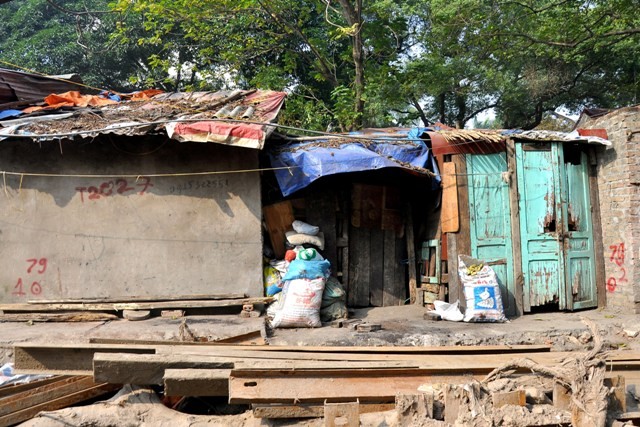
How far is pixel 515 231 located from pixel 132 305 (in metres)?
5.37

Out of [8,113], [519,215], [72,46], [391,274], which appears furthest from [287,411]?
[72,46]

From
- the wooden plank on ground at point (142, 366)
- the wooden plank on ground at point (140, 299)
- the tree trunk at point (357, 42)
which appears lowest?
the wooden plank on ground at point (142, 366)

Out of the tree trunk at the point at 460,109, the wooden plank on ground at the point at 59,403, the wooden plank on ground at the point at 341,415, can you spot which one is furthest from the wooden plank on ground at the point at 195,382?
the tree trunk at the point at 460,109

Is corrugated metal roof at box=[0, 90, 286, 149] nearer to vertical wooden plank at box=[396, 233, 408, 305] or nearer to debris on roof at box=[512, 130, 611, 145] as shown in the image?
vertical wooden plank at box=[396, 233, 408, 305]

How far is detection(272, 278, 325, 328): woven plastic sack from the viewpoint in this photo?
5.98 meters

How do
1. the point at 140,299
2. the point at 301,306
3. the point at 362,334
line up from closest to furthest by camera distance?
the point at 362,334 < the point at 301,306 < the point at 140,299

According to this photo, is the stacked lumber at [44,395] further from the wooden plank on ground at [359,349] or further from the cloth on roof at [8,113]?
the cloth on roof at [8,113]

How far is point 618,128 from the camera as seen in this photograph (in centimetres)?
687

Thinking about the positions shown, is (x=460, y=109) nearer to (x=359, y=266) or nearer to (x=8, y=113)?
(x=359, y=266)

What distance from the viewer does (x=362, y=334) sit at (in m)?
5.66

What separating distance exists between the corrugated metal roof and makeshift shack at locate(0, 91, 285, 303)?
0.29 ft

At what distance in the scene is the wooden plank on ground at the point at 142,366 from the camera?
12.9 ft

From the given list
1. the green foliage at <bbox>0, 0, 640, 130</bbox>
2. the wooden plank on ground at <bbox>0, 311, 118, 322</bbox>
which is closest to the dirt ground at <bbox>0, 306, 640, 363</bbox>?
the wooden plank on ground at <bbox>0, 311, 118, 322</bbox>

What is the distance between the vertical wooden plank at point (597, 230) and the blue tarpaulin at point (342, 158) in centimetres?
237
